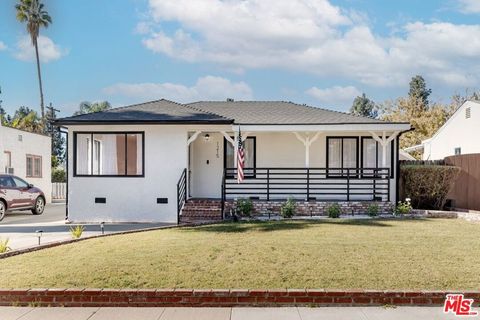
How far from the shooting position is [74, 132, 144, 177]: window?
1493cm

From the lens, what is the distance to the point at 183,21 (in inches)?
671

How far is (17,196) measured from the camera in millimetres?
16625

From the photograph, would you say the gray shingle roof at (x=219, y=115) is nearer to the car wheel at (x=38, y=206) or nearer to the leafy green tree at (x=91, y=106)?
the car wheel at (x=38, y=206)

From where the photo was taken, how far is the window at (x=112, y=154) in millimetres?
14930

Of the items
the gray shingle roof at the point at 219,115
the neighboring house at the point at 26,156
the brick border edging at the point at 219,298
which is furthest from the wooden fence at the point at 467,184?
the neighboring house at the point at 26,156

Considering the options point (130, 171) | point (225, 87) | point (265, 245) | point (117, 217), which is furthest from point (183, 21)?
point (265, 245)

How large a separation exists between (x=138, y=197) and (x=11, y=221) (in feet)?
15.3

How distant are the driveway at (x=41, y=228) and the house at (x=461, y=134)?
15.7 metres

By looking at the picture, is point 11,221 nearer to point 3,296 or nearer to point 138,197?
point 138,197

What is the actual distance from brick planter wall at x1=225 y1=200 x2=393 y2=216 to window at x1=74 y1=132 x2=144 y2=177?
331cm

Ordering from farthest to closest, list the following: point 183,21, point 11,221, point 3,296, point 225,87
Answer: point 225,87, point 183,21, point 11,221, point 3,296

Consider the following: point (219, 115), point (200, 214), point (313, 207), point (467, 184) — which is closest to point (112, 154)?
point (200, 214)

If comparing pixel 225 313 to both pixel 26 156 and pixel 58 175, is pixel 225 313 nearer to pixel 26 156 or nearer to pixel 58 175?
pixel 26 156

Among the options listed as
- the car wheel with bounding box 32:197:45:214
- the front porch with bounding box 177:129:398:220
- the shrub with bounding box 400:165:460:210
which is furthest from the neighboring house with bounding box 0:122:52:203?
the shrub with bounding box 400:165:460:210
